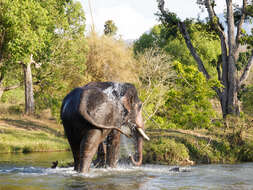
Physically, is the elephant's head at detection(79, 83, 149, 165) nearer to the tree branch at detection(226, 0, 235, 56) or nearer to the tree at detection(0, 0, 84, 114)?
the tree branch at detection(226, 0, 235, 56)

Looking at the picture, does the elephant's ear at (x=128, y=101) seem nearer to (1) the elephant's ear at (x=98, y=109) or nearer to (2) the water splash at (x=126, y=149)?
(1) the elephant's ear at (x=98, y=109)

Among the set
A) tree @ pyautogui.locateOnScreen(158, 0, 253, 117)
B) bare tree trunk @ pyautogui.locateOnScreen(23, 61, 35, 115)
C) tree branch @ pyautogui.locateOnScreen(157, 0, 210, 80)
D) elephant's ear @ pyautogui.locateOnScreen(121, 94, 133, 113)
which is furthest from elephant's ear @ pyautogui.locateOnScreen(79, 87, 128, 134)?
bare tree trunk @ pyautogui.locateOnScreen(23, 61, 35, 115)

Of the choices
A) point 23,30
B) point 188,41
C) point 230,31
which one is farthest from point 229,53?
point 23,30

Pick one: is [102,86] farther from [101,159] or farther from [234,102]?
[234,102]

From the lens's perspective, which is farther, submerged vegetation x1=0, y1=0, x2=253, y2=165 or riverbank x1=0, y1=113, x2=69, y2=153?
riverbank x1=0, y1=113, x2=69, y2=153

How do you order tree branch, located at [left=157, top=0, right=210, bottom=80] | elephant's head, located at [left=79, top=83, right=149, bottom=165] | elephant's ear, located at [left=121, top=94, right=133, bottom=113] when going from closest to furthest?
elephant's head, located at [left=79, top=83, right=149, bottom=165]
elephant's ear, located at [left=121, top=94, right=133, bottom=113]
tree branch, located at [left=157, top=0, right=210, bottom=80]

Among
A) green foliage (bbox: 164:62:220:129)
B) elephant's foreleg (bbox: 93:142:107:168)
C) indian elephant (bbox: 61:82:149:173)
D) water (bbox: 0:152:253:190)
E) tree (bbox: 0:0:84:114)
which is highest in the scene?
tree (bbox: 0:0:84:114)

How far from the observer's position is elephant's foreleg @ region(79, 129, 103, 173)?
9891 millimetres

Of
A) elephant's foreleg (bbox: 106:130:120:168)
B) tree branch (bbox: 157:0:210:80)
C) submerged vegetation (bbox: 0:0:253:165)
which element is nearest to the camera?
elephant's foreleg (bbox: 106:130:120:168)

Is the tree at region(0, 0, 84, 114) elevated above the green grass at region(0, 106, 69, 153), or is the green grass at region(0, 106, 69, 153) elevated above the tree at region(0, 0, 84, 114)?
the tree at region(0, 0, 84, 114)

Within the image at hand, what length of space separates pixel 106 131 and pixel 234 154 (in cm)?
735

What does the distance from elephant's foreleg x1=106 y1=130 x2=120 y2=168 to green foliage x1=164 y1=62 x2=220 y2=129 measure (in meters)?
8.12

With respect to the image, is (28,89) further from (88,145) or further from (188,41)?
(88,145)

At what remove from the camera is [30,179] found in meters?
9.91
